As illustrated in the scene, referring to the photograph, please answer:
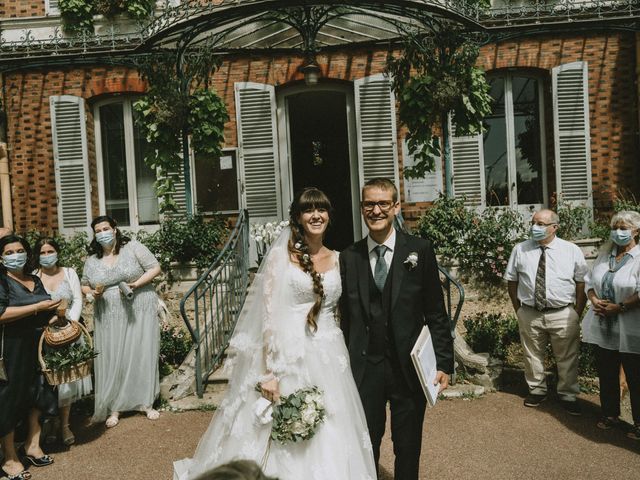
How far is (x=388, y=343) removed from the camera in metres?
2.87

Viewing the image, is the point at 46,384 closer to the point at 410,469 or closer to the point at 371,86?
the point at 410,469

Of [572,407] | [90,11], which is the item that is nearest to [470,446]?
[572,407]

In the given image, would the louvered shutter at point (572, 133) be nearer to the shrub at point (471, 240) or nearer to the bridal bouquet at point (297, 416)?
the shrub at point (471, 240)

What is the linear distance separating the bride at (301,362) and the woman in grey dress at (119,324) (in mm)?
2133

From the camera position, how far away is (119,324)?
16.0 feet

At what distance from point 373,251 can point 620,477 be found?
8.17 feet

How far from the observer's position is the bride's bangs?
2920 mm

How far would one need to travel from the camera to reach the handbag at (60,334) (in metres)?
3.97

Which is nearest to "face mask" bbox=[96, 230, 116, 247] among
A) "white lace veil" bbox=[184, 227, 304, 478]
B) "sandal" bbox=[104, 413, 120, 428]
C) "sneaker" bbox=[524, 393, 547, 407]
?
"sandal" bbox=[104, 413, 120, 428]

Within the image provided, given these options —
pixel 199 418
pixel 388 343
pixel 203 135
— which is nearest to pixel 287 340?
pixel 388 343

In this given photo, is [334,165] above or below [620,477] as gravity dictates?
above

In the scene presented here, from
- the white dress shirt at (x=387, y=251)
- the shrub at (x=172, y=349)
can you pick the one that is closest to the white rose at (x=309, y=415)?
the white dress shirt at (x=387, y=251)

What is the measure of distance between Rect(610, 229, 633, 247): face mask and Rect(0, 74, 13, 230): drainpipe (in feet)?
28.4

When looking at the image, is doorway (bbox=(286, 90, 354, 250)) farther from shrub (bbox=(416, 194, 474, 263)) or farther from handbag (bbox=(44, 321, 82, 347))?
handbag (bbox=(44, 321, 82, 347))
